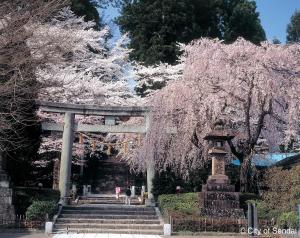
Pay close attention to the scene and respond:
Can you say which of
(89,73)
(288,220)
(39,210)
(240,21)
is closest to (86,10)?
(89,73)

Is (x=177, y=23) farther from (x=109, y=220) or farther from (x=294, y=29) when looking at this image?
(x=294, y=29)

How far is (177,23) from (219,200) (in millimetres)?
17569

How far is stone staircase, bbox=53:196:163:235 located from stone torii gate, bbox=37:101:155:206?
2269 millimetres

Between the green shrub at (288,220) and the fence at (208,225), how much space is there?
143cm

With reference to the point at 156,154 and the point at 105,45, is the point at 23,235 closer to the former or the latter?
the point at 156,154

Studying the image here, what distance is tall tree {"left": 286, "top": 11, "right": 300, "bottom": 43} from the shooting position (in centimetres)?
5728

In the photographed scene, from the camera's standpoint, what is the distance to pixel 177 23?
34.2 metres

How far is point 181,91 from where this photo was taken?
2253cm

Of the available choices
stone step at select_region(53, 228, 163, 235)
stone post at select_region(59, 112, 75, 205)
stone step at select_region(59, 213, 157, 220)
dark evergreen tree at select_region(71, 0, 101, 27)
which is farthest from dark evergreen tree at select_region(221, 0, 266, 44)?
stone step at select_region(53, 228, 163, 235)

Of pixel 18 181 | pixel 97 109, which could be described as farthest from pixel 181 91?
pixel 18 181

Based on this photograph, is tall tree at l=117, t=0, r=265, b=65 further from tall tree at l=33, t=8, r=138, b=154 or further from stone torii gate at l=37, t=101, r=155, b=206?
stone torii gate at l=37, t=101, r=155, b=206

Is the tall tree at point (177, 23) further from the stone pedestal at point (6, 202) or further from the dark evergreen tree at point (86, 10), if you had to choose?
the stone pedestal at point (6, 202)

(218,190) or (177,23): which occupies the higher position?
(177,23)

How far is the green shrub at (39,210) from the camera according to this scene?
62.3ft
